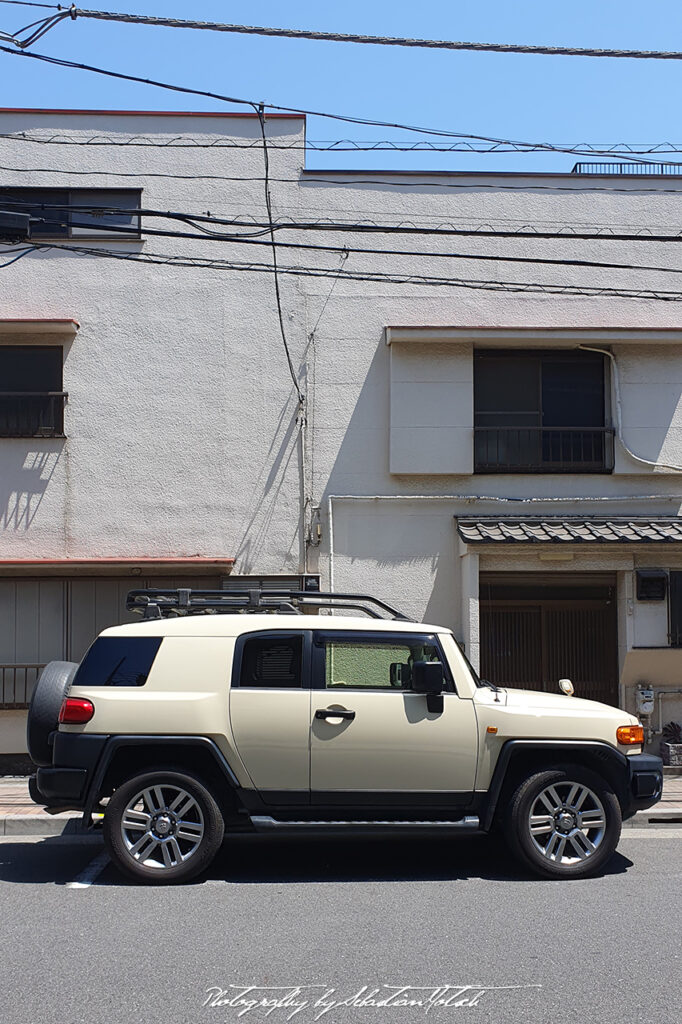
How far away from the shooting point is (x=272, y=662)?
7.77 metres

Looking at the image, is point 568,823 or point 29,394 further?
point 29,394

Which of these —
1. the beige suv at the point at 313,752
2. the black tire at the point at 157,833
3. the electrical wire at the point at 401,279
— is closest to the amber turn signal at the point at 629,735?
the beige suv at the point at 313,752

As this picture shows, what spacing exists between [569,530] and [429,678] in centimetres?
524

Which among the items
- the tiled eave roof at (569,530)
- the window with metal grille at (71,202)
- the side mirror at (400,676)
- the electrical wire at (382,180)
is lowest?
the side mirror at (400,676)

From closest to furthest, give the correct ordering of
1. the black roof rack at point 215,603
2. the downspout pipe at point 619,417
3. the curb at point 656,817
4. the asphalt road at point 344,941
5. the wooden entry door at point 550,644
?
the asphalt road at point 344,941 < the black roof rack at point 215,603 < the curb at point 656,817 < the downspout pipe at point 619,417 < the wooden entry door at point 550,644

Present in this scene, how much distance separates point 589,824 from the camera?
24.9ft

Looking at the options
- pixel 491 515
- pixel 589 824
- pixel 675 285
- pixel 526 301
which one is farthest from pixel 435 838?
pixel 675 285

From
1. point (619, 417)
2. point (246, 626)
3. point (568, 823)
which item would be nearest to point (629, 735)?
point (568, 823)

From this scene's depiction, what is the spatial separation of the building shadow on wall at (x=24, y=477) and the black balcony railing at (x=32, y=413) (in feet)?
0.61

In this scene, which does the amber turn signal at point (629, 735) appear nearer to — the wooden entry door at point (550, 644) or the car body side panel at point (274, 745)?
the car body side panel at point (274, 745)

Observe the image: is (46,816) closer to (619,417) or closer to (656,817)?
(656,817)

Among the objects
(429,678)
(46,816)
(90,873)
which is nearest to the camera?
(429,678)

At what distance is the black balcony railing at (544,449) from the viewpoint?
42.8ft

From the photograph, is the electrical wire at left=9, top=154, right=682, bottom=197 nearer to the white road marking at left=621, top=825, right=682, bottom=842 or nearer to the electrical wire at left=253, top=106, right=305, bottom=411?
the electrical wire at left=253, top=106, right=305, bottom=411
